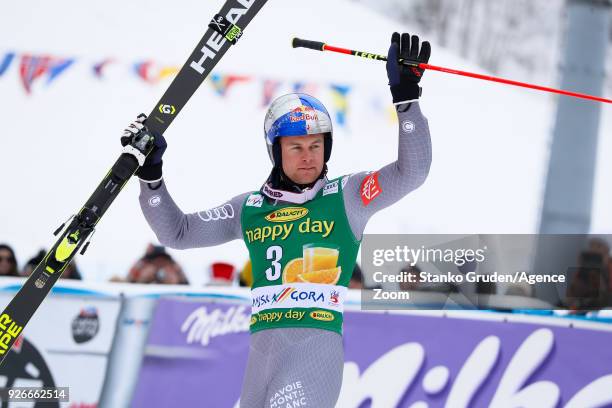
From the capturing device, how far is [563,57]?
832cm

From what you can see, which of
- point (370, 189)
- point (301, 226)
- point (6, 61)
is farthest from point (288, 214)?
point (6, 61)

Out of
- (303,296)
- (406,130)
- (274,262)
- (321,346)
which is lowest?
(321,346)

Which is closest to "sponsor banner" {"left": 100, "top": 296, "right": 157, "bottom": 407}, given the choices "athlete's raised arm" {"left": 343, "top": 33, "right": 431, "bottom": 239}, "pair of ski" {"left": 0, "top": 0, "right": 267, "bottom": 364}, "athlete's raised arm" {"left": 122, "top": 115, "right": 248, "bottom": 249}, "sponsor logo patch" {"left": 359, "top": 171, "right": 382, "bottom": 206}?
"pair of ski" {"left": 0, "top": 0, "right": 267, "bottom": 364}

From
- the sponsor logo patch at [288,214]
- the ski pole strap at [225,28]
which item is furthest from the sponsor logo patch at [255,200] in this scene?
the ski pole strap at [225,28]

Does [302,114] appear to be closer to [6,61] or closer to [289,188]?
[289,188]

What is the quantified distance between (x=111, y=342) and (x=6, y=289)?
2.32 feet

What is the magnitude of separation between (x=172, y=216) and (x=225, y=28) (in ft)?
3.45

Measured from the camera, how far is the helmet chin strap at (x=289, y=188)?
413 centimetres

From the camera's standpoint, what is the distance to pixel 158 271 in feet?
22.5

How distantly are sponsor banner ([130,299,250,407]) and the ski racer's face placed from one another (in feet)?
5.99

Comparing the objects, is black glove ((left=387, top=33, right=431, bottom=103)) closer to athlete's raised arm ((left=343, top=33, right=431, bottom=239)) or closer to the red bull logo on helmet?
athlete's raised arm ((left=343, top=33, right=431, bottom=239))

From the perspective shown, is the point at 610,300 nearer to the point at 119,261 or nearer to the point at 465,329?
the point at 465,329

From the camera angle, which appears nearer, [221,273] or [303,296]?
[303,296]

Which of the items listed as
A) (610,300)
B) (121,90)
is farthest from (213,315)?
(121,90)
